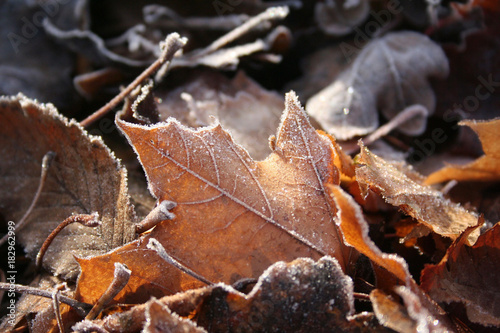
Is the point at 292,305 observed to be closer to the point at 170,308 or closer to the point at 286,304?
the point at 286,304

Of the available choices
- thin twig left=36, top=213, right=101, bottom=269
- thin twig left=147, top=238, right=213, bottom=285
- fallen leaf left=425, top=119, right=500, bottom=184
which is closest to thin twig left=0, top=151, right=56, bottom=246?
thin twig left=36, top=213, right=101, bottom=269

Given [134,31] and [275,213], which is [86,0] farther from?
[275,213]

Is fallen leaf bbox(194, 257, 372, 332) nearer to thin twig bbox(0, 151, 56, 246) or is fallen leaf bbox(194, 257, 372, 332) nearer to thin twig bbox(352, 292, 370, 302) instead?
thin twig bbox(352, 292, 370, 302)

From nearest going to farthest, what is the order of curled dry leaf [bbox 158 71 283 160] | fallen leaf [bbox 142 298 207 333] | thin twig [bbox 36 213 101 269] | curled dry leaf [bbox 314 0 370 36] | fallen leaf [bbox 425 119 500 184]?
fallen leaf [bbox 142 298 207 333] < thin twig [bbox 36 213 101 269] < fallen leaf [bbox 425 119 500 184] < curled dry leaf [bbox 158 71 283 160] < curled dry leaf [bbox 314 0 370 36]

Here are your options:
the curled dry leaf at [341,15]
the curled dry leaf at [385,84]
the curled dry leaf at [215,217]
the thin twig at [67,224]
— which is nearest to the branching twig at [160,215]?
the curled dry leaf at [215,217]

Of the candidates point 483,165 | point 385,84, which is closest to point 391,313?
point 483,165

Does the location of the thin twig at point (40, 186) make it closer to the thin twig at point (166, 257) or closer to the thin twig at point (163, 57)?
the thin twig at point (163, 57)
